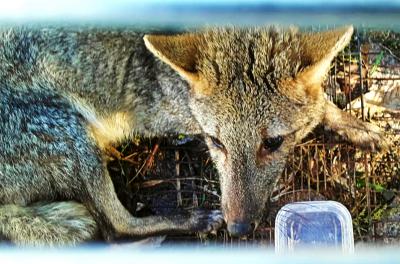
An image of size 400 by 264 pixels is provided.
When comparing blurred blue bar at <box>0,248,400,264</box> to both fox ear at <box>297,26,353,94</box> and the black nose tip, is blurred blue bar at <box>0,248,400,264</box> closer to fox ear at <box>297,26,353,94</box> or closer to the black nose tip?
the black nose tip

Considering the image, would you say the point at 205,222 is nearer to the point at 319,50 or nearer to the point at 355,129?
the point at 355,129

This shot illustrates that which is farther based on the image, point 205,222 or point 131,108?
point 205,222

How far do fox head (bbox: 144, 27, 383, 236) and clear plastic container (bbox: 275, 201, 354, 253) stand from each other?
236mm

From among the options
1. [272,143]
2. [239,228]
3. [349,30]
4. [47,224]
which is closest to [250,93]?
[272,143]

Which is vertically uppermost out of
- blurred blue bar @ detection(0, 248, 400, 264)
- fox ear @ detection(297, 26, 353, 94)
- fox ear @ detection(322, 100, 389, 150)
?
fox ear @ detection(297, 26, 353, 94)

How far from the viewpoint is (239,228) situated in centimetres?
310

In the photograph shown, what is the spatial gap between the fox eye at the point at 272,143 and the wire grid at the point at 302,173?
0.34 metres

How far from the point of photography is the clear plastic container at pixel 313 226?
3250 mm

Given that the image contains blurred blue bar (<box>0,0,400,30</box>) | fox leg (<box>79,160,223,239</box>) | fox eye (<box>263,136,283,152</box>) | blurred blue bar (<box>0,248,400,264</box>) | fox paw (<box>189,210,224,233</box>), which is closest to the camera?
blurred blue bar (<box>0,248,400,264</box>)

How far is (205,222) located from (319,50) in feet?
3.41

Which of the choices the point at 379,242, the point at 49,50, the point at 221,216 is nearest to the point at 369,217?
the point at 379,242

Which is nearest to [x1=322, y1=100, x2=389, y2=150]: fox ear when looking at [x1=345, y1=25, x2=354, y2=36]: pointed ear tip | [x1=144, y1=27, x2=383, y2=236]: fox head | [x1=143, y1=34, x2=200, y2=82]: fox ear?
[x1=144, y1=27, x2=383, y2=236]: fox head

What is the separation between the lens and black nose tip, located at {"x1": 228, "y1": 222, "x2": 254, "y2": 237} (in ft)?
10.2

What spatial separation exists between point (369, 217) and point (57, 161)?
156 cm
